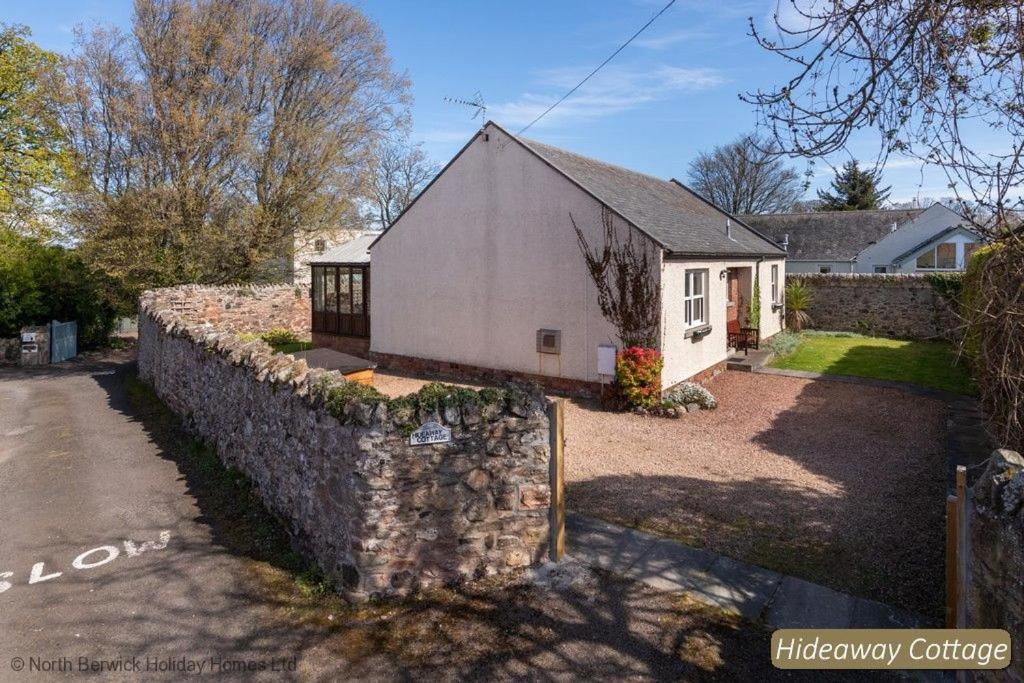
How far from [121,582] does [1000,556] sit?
→ 741 cm

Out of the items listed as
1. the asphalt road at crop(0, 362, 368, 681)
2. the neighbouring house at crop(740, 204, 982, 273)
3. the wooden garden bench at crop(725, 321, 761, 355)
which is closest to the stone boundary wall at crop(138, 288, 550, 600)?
the asphalt road at crop(0, 362, 368, 681)

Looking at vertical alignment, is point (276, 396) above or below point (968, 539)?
above

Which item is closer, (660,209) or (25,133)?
(660,209)

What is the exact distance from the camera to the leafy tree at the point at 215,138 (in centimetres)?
2217

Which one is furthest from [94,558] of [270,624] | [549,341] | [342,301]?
[342,301]

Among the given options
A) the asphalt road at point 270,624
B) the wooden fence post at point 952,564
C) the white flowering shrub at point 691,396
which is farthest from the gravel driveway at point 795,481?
the asphalt road at point 270,624

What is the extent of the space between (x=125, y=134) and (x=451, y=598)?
2343 cm

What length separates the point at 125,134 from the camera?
73.5ft

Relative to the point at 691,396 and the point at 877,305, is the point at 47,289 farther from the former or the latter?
the point at 877,305

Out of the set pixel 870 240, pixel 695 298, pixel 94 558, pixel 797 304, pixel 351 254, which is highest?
pixel 870 240

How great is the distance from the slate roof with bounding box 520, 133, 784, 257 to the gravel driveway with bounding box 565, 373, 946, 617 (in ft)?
13.5

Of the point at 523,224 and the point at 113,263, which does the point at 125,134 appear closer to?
the point at 113,263

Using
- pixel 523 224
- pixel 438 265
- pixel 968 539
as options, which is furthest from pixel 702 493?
pixel 438 265

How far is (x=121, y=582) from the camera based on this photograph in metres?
6.22
